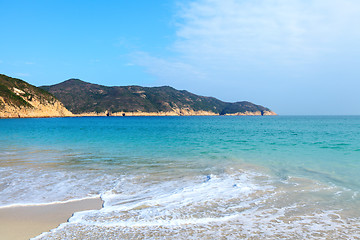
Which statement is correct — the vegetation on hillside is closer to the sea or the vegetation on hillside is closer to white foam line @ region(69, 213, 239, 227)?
the sea

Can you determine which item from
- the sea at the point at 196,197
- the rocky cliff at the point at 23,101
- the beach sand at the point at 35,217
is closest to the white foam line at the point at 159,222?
the sea at the point at 196,197

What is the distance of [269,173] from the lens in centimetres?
1170

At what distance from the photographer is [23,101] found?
→ 5251 inches

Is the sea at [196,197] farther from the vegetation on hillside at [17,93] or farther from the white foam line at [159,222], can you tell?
the vegetation on hillside at [17,93]

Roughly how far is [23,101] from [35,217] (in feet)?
495

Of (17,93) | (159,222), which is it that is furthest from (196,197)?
(17,93)

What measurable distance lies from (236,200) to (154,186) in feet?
10.5

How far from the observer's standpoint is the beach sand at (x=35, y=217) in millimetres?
5242

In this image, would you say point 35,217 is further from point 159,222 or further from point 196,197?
point 196,197

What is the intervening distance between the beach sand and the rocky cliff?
137213 mm

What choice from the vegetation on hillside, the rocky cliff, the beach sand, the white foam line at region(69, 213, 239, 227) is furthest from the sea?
the vegetation on hillside

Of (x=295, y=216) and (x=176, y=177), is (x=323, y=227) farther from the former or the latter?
(x=176, y=177)

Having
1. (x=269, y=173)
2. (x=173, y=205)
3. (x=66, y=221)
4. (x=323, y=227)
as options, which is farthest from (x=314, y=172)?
(x=66, y=221)

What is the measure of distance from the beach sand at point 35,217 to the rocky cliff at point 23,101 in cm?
13721
